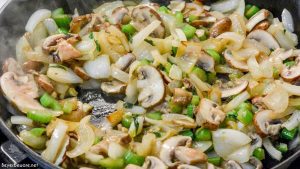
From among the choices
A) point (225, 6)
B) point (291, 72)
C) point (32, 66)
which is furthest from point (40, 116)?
point (225, 6)

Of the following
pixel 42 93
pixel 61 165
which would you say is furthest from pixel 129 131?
pixel 42 93

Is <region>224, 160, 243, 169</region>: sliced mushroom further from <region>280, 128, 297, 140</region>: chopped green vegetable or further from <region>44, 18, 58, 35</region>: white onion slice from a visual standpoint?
<region>44, 18, 58, 35</region>: white onion slice

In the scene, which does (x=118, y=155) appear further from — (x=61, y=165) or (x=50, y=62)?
(x=50, y=62)

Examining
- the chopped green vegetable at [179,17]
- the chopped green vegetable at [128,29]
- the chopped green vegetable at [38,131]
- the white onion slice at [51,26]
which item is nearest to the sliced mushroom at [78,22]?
the white onion slice at [51,26]

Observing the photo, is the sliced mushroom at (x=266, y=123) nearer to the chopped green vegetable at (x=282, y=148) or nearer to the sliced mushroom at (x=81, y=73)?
the chopped green vegetable at (x=282, y=148)

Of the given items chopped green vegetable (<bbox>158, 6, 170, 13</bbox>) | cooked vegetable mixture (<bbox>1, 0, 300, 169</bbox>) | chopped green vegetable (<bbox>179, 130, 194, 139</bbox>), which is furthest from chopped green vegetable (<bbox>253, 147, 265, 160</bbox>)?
chopped green vegetable (<bbox>158, 6, 170, 13</bbox>)
